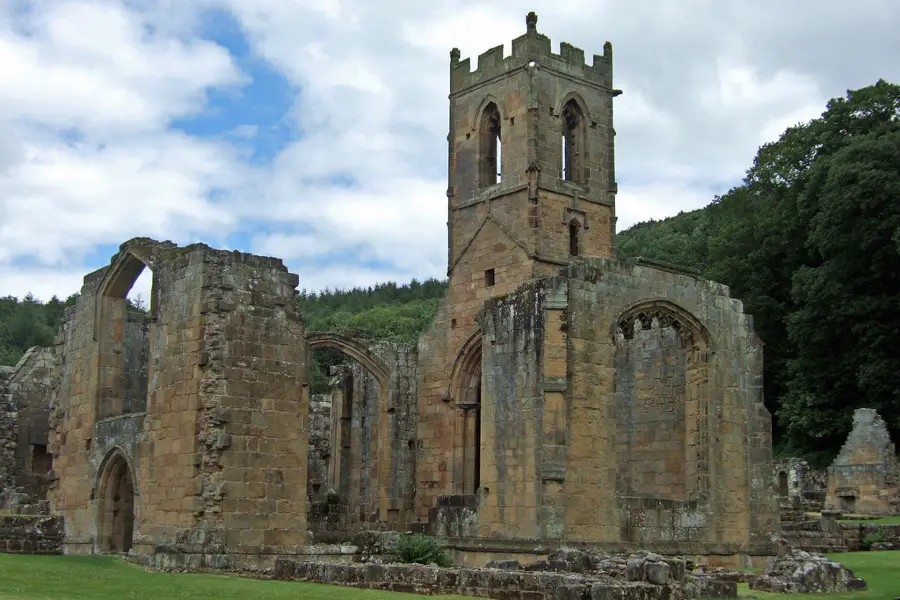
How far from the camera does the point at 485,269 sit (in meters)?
27.5

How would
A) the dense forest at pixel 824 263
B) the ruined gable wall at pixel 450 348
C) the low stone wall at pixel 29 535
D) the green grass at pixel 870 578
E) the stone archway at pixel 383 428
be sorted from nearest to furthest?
the green grass at pixel 870 578 → the low stone wall at pixel 29 535 → the stone archway at pixel 383 428 → the ruined gable wall at pixel 450 348 → the dense forest at pixel 824 263

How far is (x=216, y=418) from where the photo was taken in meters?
17.2

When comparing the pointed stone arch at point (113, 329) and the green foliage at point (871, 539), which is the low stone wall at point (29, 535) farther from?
the green foliage at point (871, 539)

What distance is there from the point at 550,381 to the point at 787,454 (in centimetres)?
2005

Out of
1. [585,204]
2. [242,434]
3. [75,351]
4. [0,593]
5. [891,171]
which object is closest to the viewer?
[0,593]

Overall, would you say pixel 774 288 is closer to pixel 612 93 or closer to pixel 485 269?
pixel 612 93

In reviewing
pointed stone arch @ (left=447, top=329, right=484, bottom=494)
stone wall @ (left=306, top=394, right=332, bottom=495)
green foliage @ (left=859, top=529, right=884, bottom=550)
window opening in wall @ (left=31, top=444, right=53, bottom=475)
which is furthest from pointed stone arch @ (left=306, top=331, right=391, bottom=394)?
green foliage @ (left=859, top=529, right=884, bottom=550)

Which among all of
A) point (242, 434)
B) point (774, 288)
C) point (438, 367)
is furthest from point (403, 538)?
point (774, 288)

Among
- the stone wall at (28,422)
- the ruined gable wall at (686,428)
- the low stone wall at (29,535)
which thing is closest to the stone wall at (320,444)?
the stone wall at (28,422)

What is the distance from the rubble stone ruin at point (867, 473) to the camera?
29875mm

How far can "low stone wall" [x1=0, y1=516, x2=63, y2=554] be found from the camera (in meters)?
18.0

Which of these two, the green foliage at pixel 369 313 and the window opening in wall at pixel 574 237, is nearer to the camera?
the window opening in wall at pixel 574 237

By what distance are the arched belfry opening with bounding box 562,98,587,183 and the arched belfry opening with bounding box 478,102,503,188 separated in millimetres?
1621

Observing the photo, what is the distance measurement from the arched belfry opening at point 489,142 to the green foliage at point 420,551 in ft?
40.4
